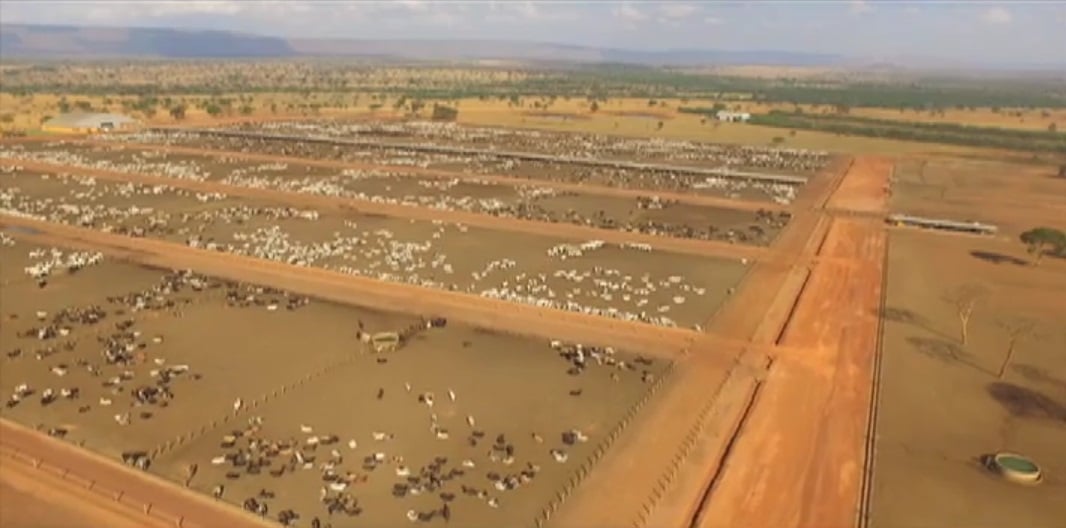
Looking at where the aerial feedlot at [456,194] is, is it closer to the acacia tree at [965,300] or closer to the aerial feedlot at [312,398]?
the acacia tree at [965,300]

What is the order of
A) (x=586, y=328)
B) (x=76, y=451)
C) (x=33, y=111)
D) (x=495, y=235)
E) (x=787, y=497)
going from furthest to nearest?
(x=33, y=111)
(x=495, y=235)
(x=586, y=328)
(x=76, y=451)
(x=787, y=497)

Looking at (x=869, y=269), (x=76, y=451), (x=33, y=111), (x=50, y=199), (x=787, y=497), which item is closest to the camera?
(x=787, y=497)

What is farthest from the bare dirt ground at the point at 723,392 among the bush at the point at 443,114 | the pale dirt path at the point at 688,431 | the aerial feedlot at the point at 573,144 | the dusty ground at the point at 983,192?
the bush at the point at 443,114

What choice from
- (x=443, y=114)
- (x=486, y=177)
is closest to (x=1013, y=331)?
(x=486, y=177)

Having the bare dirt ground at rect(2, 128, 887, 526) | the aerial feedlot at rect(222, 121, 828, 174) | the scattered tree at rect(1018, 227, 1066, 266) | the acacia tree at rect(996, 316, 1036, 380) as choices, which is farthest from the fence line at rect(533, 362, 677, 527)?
the aerial feedlot at rect(222, 121, 828, 174)

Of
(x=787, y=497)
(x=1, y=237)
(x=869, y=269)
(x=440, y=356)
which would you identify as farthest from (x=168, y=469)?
(x=869, y=269)

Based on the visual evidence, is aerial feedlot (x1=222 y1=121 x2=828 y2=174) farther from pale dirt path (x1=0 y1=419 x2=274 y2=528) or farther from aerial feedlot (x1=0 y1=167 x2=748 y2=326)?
pale dirt path (x1=0 y1=419 x2=274 y2=528)

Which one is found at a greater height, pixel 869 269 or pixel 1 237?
pixel 869 269

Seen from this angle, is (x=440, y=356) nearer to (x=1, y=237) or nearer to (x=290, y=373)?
(x=290, y=373)
